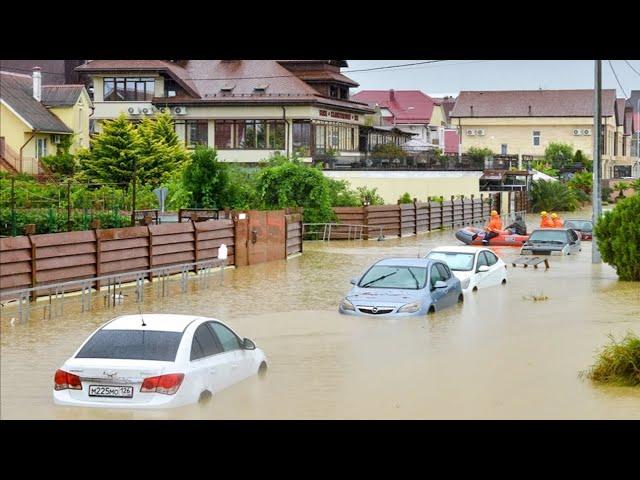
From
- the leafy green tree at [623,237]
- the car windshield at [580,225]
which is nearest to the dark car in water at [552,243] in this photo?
the car windshield at [580,225]

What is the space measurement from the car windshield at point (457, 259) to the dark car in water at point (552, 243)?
13174mm

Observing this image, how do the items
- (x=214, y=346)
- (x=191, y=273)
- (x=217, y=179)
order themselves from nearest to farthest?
(x=214, y=346)
(x=191, y=273)
(x=217, y=179)

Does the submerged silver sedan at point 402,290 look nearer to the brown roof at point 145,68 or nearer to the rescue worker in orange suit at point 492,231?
the rescue worker in orange suit at point 492,231

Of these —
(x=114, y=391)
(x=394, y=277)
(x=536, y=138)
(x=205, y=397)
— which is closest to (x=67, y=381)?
(x=114, y=391)

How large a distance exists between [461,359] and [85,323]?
7.60 m

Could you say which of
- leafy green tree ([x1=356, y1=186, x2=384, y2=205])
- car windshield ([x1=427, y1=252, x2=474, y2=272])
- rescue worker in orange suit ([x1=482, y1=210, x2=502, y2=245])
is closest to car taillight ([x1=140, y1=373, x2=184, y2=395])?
car windshield ([x1=427, y1=252, x2=474, y2=272])

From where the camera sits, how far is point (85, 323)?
24312mm

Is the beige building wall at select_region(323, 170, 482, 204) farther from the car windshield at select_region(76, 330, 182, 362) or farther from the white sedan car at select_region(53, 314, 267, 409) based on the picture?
the car windshield at select_region(76, 330, 182, 362)

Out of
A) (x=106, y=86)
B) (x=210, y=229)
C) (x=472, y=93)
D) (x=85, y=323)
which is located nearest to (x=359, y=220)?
(x=210, y=229)

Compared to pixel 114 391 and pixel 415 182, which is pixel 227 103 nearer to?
pixel 415 182

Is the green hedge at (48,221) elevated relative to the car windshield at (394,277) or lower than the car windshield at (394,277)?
elevated

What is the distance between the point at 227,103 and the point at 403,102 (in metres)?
38.8

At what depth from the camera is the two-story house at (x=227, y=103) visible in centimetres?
6869
